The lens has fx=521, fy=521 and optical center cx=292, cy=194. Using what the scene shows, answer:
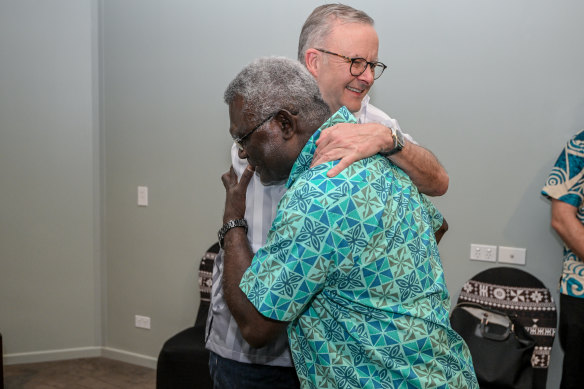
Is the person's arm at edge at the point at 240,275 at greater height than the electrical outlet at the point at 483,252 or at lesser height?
greater

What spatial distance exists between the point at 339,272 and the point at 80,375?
3.20 meters

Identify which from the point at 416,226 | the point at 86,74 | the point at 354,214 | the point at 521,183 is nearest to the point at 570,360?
the point at 521,183

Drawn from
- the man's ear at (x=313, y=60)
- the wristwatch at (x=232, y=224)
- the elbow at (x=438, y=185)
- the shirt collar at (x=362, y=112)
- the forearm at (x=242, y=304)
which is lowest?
the forearm at (x=242, y=304)

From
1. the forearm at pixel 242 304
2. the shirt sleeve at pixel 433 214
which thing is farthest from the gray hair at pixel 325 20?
Result: the forearm at pixel 242 304

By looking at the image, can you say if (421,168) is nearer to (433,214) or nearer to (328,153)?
(433,214)

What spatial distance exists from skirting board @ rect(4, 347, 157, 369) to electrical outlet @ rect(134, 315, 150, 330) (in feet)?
0.72

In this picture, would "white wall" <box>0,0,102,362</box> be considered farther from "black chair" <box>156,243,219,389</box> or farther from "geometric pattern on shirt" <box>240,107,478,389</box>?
"geometric pattern on shirt" <box>240,107,478,389</box>

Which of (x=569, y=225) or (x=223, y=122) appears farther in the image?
(x=223, y=122)

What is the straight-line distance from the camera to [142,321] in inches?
148

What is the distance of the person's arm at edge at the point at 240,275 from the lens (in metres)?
1.01

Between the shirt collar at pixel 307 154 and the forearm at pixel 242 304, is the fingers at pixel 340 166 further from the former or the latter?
the forearm at pixel 242 304

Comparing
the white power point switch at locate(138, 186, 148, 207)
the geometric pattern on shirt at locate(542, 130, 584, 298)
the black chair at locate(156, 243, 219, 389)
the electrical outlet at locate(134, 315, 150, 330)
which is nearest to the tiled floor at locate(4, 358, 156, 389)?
the electrical outlet at locate(134, 315, 150, 330)

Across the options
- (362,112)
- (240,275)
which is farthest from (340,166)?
(362,112)

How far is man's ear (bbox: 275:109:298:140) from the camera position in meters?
1.09
